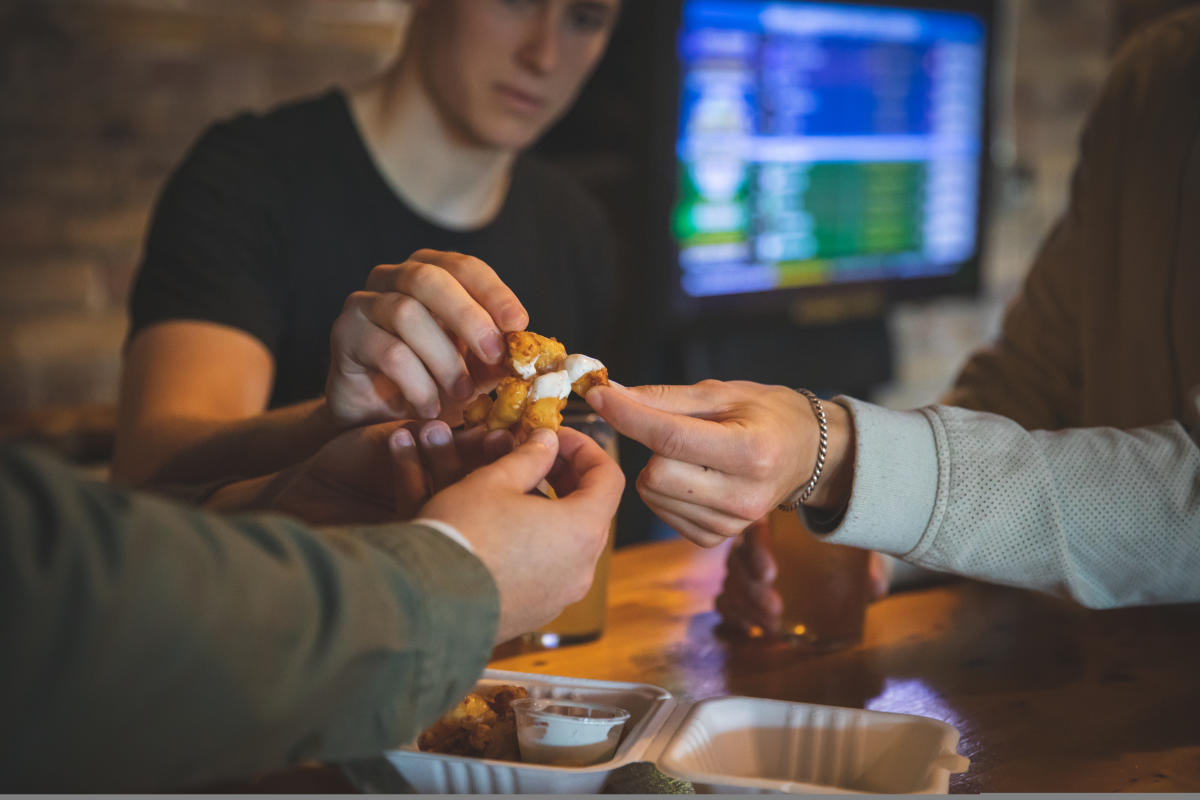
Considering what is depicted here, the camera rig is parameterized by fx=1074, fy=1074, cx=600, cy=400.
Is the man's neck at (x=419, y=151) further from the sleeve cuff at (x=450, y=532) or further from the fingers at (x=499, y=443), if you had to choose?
the sleeve cuff at (x=450, y=532)

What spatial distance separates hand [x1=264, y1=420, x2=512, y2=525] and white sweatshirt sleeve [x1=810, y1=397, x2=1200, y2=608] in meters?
0.33

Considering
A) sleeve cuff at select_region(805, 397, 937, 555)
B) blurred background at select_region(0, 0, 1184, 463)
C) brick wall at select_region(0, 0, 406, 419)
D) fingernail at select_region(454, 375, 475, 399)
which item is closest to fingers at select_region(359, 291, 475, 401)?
fingernail at select_region(454, 375, 475, 399)

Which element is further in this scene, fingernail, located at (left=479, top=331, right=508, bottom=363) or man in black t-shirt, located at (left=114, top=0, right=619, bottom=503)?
man in black t-shirt, located at (left=114, top=0, right=619, bottom=503)

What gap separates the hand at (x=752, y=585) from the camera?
1021 mm

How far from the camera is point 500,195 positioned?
5.62ft

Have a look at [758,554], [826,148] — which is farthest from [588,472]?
[826,148]

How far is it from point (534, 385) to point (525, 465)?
0.33 ft

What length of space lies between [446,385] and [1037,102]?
329 cm

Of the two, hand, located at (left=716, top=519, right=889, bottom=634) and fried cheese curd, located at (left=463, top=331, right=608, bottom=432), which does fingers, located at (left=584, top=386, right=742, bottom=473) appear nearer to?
fried cheese curd, located at (left=463, top=331, right=608, bottom=432)

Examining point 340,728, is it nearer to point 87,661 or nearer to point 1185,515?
point 87,661

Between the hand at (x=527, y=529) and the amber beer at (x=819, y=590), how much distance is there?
0.36m

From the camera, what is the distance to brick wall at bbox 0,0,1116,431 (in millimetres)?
1952

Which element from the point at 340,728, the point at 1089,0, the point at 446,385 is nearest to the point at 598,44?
the point at 446,385

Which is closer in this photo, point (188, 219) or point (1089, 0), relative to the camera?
point (188, 219)
